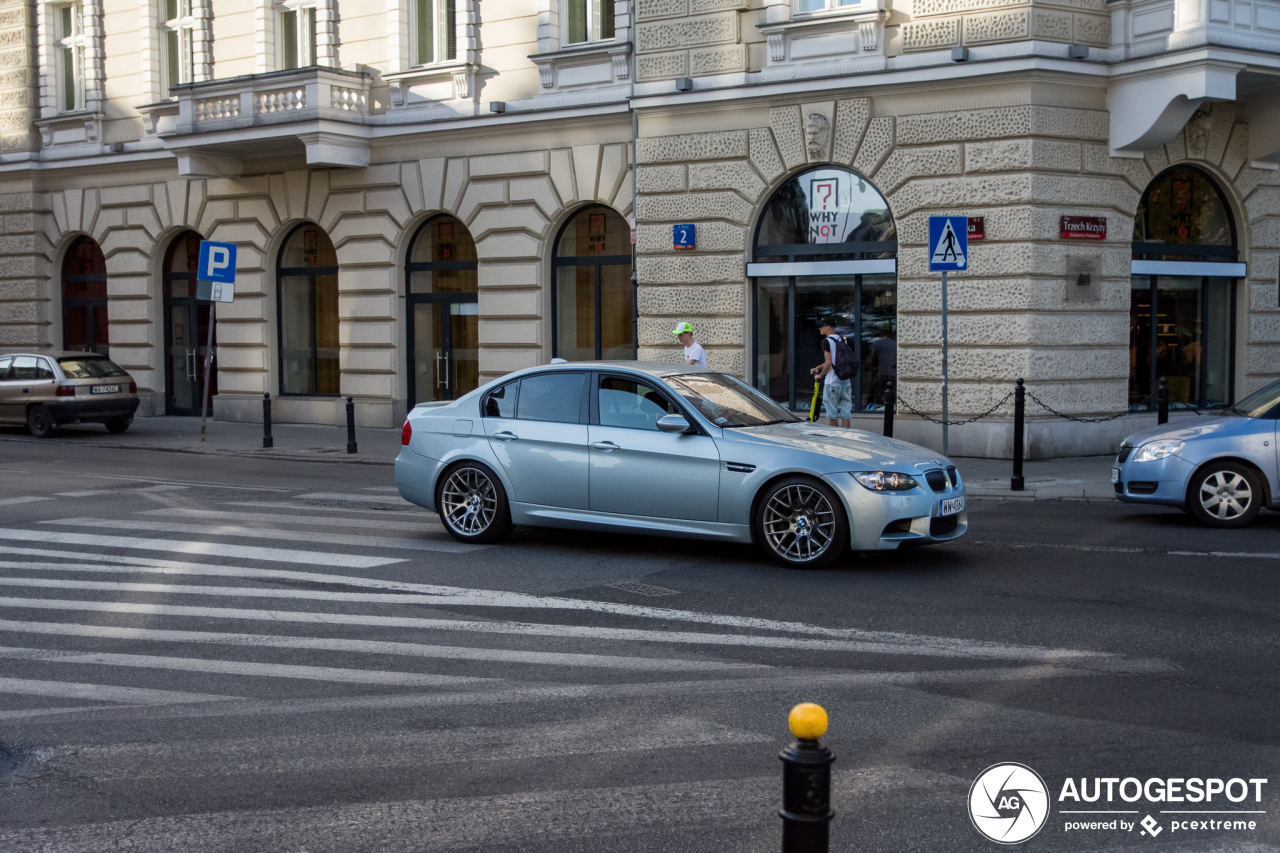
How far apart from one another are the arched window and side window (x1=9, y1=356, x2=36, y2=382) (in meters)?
4.29

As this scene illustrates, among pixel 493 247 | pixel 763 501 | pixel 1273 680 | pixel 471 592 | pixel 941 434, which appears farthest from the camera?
pixel 493 247

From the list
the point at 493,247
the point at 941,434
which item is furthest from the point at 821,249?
the point at 493,247

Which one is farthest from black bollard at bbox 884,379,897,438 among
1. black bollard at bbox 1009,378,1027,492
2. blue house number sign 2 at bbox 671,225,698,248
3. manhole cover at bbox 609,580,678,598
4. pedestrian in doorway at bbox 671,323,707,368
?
manhole cover at bbox 609,580,678,598

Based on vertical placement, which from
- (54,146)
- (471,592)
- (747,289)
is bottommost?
(471,592)

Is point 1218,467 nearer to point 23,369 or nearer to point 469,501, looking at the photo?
point 469,501

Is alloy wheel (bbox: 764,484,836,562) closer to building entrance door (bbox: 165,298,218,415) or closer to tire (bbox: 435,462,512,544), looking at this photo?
tire (bbox: 435,462,512,544)

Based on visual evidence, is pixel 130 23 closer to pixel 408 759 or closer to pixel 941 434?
pixel 941 434

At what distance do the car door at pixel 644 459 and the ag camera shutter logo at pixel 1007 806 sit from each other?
507 cm

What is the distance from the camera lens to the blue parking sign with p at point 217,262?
20406mm

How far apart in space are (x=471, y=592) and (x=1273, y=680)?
4.76m

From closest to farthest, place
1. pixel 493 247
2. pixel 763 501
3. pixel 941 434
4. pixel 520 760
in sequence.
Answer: pixel 520 760 < pixel 763 501 < pixel 941 434 < pixel 493 247

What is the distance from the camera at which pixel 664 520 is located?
9922 millimetres

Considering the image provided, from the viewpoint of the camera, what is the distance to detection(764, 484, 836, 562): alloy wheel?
9398 mm

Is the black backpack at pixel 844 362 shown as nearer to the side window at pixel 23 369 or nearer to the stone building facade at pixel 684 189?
the stone building facade at pixel 684 189
